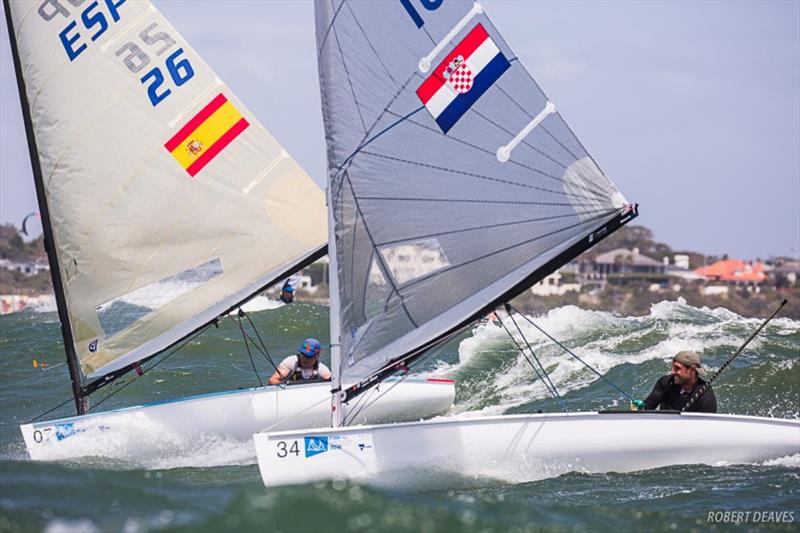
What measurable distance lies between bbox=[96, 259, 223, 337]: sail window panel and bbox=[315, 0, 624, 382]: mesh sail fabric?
2.26 meters

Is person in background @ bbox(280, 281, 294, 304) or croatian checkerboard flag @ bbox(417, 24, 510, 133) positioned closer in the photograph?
croatian checkerboard flag @ bbox(417, 24, 510, 133)

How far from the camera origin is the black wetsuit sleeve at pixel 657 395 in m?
7.95

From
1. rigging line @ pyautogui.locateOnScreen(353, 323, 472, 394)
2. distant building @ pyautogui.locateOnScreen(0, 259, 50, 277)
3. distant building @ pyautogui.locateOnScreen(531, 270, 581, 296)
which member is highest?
Result: rigging line @ pyautogui.locateOnScreen(353, 323, 472, 394)

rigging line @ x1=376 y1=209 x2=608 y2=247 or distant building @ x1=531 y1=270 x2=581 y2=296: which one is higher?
rigging line @ x1=376 y1=209 x2=608 y2=247

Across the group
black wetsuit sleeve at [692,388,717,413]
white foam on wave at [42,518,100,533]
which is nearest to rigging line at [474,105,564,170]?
black wetsuit sleeve at [692,388,717,413]

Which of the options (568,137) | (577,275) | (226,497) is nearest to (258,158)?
(568,137)

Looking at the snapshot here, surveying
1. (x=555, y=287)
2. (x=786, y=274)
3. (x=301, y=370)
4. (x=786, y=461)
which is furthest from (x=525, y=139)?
(x=786, y=274)

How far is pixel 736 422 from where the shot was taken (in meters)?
7.50

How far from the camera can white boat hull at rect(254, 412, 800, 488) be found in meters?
7.04

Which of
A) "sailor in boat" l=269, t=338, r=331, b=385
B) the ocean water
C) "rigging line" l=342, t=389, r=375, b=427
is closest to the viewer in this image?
the ocean water

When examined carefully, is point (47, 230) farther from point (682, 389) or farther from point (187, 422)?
point (682, 389)

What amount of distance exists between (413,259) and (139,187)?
9.22ft

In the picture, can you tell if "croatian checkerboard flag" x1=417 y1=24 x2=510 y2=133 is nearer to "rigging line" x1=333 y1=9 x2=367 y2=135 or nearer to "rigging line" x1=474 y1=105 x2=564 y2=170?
"rigging line" x1=474 y1=105 x2=564 y2=170

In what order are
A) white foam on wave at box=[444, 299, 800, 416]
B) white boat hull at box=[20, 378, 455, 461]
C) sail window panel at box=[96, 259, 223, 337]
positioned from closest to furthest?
white boat hull at box=[20, 378, 455, 461] < sail window panel at box=[96, 259, 223, 337] < white foam on wave at box=[444, 299, 800, 416]
